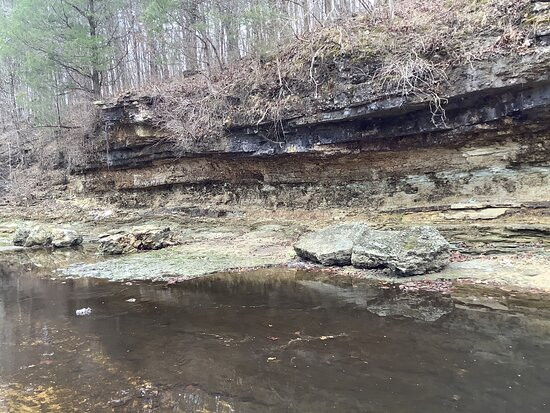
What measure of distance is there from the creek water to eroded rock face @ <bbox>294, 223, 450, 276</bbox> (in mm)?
1181

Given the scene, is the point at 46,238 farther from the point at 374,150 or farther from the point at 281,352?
the point at 281,352

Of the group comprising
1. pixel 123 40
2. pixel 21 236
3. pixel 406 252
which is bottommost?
pixel 406 252

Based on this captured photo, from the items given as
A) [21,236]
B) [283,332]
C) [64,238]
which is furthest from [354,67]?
[21,236]

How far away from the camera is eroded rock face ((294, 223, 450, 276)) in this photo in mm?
9719

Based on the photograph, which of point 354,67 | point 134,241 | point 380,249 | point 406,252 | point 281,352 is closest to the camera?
point 281,352

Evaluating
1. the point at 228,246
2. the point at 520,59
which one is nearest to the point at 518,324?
the point at 520,59

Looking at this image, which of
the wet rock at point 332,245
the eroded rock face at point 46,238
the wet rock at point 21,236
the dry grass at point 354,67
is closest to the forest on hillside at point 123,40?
the dry grass at point 354,67

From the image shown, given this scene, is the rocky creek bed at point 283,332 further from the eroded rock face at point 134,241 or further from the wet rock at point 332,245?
the eroded rock face at point 134,241

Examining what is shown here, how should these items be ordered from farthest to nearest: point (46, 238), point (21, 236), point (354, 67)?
point (21, 236) < point (46, 238) < point (354, 67)

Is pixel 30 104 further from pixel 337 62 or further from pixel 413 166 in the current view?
pixel 413 166

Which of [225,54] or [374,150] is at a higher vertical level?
[225,54]

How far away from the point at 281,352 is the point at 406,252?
17.1ft

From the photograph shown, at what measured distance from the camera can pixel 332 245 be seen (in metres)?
11.6

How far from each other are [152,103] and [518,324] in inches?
697
